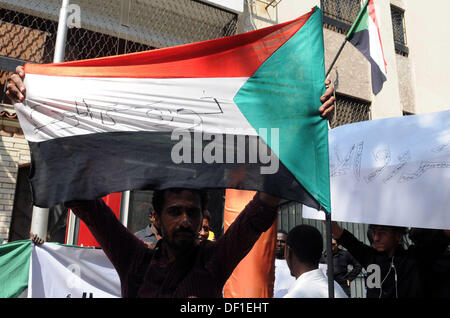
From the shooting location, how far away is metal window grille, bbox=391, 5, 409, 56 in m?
11.0

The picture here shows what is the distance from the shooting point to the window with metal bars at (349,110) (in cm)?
928

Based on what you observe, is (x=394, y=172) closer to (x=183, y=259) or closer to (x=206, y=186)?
(x=206, y=186)

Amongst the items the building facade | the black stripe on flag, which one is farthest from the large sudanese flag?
the building facade

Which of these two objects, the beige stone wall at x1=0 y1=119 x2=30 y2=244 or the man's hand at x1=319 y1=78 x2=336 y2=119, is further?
the beige stone wall at x1=0 y1=119 x2=30 y2=244

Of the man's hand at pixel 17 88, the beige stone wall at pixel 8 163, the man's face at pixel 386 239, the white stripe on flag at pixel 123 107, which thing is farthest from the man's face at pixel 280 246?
the beige stone wall at pixel 8 163

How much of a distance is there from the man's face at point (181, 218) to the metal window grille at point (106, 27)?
555cm

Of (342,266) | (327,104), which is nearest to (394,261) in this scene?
(327,104)

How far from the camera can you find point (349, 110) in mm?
9500

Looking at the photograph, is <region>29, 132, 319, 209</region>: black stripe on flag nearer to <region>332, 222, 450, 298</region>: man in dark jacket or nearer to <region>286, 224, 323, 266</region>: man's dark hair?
<region>286, 224, 323, 266</region>: man's dark hair

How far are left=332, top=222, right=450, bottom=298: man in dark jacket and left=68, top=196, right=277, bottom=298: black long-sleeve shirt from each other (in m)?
1.61

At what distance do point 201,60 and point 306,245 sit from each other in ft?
5.11

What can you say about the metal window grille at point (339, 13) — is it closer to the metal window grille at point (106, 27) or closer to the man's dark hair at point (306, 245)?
the metal window grille at point (106, 27)

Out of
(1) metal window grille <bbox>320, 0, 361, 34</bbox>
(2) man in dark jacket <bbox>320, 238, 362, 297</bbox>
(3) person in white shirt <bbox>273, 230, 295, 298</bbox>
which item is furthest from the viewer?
(1) metal window grille <bbox>320, 0, 361, 34</bbox>

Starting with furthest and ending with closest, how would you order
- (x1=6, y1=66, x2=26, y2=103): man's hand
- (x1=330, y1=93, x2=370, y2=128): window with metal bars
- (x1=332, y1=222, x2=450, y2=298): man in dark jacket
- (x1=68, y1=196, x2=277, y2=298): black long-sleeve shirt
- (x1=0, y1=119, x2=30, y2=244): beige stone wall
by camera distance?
(x1=330, y1=93, x2=370, y2=128): window with metal bars
(x1=0, y1=119, x2=30, y2=244): beige stone wall
(x1=332, y1=222, x2=450, y2=298): man in dark jacket
(x1=6, y1=66, x2=26, y2=103): man's hand
(x1=68, y1=196, x2=277, y2=298): black long-sleeve shirt
